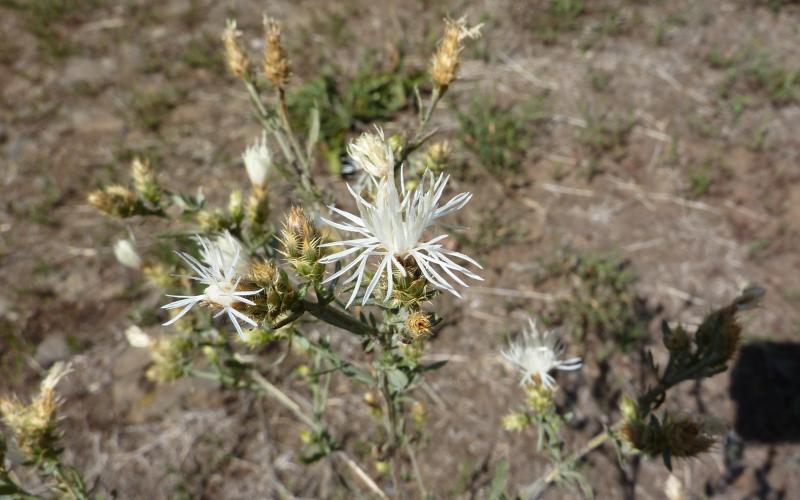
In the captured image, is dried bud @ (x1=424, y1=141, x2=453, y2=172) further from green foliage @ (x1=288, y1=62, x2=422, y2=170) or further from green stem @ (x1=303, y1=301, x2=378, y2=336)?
green foliage @ (x1=288, y1=62, x2=422, y2=170)

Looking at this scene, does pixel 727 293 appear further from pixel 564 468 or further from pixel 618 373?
pixel 564 468

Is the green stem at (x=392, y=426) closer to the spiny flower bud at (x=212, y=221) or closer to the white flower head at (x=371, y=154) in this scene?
the white flower head at (x=371, y=154)

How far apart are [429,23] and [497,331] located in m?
3.23

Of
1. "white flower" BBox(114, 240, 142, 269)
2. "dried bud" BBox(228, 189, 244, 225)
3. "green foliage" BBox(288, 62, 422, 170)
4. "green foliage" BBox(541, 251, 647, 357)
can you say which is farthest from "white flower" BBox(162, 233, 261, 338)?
"green foliage" BBox(288, 62, 422, 170)

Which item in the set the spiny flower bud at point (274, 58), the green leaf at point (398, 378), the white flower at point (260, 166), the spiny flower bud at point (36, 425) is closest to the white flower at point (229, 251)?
the white flower at point (260, 166)

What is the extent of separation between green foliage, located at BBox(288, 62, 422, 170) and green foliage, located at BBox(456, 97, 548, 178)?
1.80 feet

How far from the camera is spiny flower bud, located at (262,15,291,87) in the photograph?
5.74ft

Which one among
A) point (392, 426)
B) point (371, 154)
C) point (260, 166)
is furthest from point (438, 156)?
point (392, 426)

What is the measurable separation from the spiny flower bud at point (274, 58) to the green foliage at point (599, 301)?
6.90 feet

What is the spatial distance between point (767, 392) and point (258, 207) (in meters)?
2.98

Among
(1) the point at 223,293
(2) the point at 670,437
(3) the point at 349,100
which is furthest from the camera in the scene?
(3) the point at 349,100

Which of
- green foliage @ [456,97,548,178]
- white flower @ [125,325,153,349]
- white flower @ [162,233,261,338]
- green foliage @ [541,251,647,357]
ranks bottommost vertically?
green foliage @ [541,251,647,357]

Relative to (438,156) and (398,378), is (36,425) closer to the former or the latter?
(398,378)

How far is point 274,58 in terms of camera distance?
1.75 m
